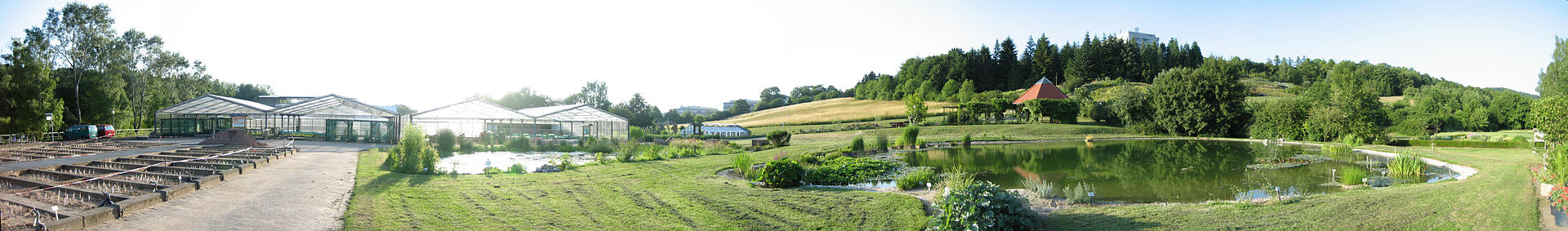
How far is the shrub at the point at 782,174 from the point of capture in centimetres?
1045

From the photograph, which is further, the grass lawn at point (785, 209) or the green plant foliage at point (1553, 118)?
the green plant foliage at point (1553, 118)

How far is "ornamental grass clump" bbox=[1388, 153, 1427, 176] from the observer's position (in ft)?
40.9

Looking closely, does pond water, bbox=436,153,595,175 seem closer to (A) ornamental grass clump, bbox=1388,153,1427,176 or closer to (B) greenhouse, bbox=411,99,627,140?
(B) greenhouse, bbox=411,99,627,140

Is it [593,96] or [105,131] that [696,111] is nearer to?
[593,96]

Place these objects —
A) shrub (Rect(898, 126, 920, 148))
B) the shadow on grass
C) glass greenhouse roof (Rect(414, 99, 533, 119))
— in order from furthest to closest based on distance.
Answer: glass greenhouse roof (Rect(414, 99, 533, 119)) → shrub (Rect(898, 126, 920, 148)) → the shadow on grass

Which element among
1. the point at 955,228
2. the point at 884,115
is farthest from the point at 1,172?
the point at 884,115

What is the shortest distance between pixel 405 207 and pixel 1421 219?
10419 mm

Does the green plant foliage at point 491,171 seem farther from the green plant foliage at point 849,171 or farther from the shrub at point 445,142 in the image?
the shrub at point 445,142

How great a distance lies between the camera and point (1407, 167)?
1255 cm

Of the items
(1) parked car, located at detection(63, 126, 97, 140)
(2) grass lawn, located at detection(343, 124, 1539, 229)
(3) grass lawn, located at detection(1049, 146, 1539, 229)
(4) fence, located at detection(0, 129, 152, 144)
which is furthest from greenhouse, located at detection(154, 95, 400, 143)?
(3) grass lawn, located at detection(1049, 146, 1539, 229)

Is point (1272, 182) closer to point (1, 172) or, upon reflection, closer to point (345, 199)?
point (345, 199)

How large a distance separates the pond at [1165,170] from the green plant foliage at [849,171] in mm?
675

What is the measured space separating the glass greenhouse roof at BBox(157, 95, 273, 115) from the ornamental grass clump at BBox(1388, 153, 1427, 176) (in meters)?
37.9

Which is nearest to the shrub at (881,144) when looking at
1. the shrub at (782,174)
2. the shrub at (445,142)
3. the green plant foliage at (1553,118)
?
the shrub at (782,174)
